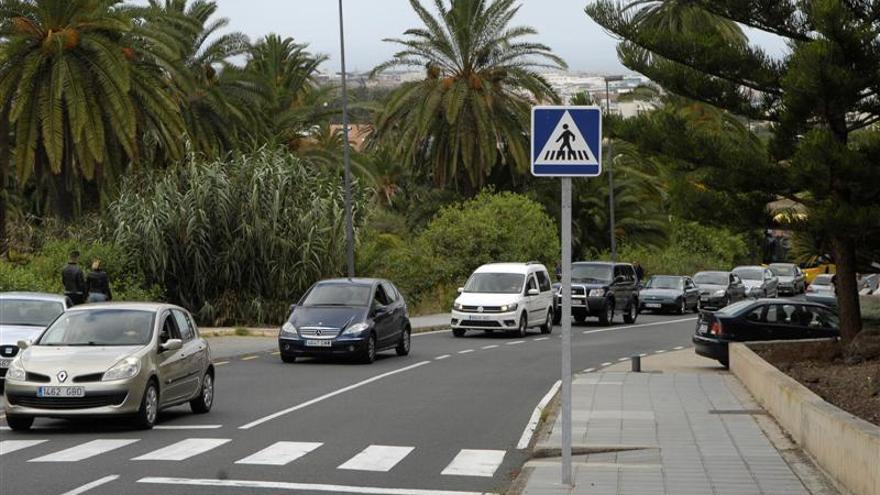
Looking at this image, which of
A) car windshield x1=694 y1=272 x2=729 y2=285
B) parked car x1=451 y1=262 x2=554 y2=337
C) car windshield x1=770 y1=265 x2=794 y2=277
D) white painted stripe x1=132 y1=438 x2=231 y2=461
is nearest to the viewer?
white painted stripe x1=132 y1=438 x2=231 y2=461

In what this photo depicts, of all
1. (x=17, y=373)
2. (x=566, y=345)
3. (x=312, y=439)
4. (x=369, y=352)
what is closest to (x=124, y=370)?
(x=17, y=373)

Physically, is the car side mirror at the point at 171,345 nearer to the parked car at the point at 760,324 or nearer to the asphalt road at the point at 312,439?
the asphalt road at the point at 312,439

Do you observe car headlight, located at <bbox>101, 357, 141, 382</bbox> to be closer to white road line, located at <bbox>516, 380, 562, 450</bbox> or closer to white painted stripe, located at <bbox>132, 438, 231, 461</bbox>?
white painted stripe, located at <bbox>132, 438, 231, 461</bbox>

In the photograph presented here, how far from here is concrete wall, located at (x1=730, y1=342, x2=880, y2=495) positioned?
34.8 ft

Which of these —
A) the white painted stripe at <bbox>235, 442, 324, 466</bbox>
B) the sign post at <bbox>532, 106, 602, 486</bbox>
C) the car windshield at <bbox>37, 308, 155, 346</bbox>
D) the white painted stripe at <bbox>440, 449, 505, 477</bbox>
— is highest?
the sign post at <bbox>532, 106, 602, 486</bbox>

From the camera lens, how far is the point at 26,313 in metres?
22.0

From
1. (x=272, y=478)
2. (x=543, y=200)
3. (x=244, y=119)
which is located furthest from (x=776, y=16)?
(x=543, y=200)

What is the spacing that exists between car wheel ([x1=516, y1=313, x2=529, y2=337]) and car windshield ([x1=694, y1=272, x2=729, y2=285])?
2160 cm

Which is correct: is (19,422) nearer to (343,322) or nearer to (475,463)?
(475,463)

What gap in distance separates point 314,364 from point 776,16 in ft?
34.9

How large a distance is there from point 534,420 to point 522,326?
19.9m

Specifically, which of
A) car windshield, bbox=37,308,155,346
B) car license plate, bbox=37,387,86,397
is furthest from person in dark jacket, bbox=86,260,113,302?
car license plate, bbox=37,387,86,397

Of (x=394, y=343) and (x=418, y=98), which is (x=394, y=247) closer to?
(x=418, y=98)

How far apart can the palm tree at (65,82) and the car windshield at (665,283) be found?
25060mm
